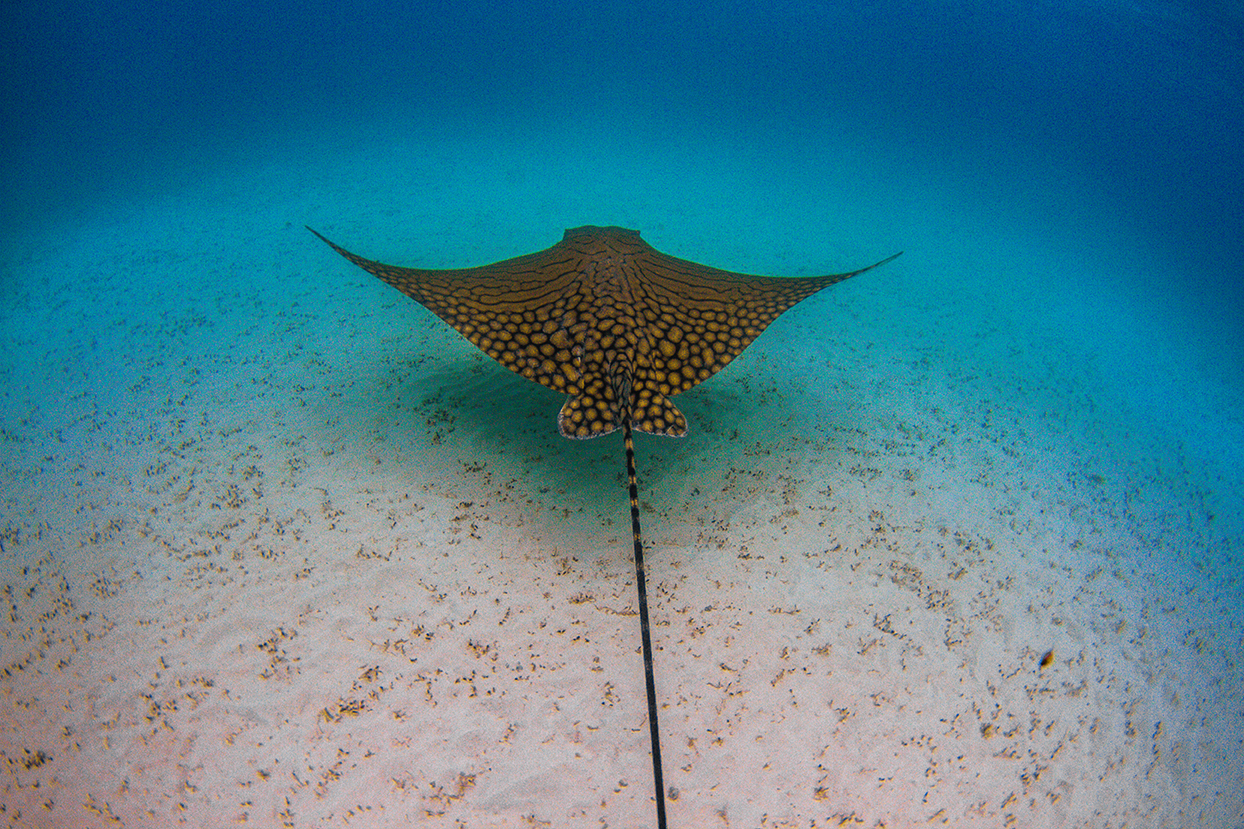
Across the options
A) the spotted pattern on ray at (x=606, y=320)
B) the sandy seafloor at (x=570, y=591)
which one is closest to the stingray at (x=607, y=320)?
the spotted pattern on ray at (x=606, y=320)

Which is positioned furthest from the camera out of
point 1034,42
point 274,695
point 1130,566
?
point 1034,42

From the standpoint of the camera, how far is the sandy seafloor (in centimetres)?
223

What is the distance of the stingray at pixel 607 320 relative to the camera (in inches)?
110

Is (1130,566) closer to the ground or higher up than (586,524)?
closer to the ground

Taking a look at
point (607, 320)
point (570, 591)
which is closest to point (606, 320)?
point (607, 320)

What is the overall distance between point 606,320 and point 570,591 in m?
1.70

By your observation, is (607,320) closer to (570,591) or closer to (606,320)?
(606,320)

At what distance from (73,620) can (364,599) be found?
1564 millimetres

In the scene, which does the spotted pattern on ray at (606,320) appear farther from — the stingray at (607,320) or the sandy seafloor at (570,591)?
the sandy seafloor at (570,591)

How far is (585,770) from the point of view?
7.28ft

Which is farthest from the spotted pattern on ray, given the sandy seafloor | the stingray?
the sandy seafloor

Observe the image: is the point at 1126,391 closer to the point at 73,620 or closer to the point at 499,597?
the point at 499,597

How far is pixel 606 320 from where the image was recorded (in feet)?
10.1

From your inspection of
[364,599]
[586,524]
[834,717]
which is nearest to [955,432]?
[834,717]
